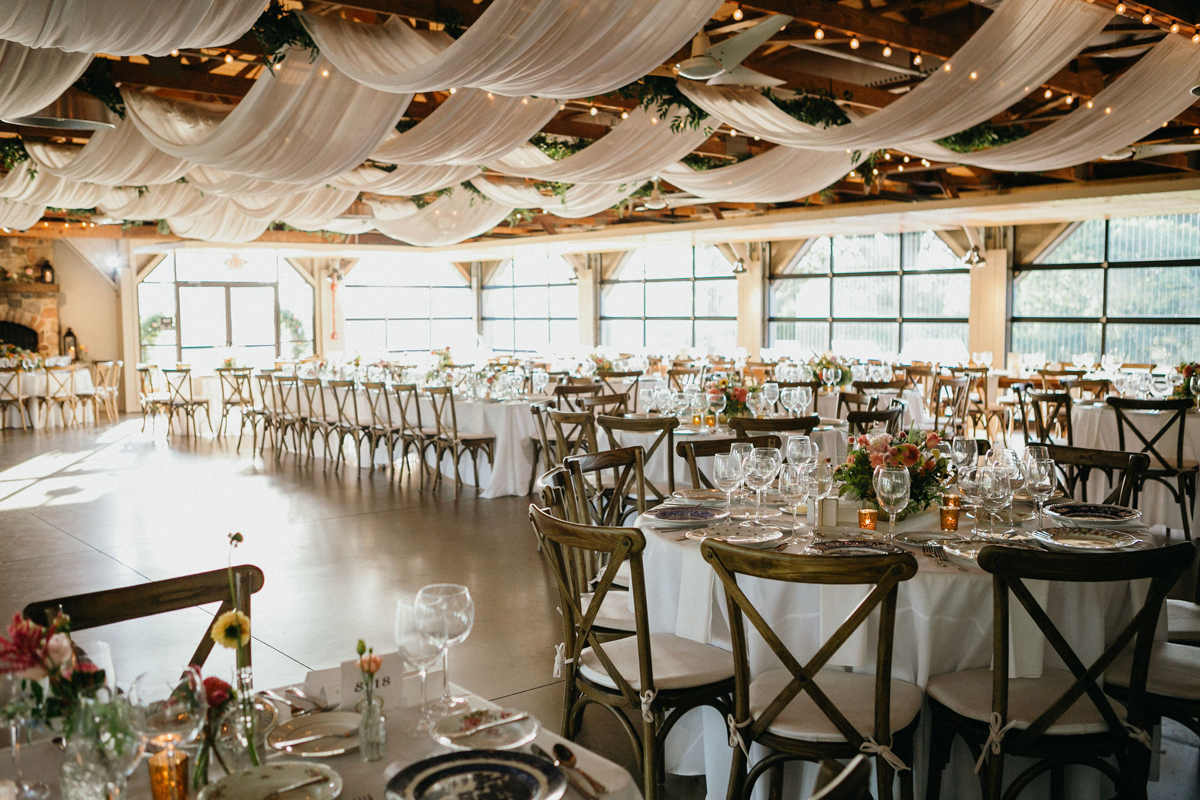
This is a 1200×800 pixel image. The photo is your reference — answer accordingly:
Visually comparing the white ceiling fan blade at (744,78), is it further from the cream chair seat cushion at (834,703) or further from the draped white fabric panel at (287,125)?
the cream chair seat cushion at (834,703)

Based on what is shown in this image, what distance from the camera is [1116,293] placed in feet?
42.5

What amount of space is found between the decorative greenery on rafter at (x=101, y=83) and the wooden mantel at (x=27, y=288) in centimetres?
1107

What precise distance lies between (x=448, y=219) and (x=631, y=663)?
33.1 feet

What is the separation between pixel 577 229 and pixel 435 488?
331 inches

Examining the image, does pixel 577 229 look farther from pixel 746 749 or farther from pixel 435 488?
pixel 746 749

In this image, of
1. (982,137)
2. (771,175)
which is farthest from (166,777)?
(771,175)

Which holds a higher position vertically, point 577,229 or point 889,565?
point 577,229

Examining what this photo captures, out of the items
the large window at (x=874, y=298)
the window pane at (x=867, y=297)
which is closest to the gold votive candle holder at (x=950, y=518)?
the large window at (x=874, y=298)

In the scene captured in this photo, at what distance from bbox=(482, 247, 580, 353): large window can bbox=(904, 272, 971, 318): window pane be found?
7.55 metres

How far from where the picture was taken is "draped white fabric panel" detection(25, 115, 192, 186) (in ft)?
26.0

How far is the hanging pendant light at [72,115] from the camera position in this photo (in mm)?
5973

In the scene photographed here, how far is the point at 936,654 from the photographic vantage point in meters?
2.85

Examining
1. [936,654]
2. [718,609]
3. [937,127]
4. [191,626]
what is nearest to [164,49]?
[191,626]

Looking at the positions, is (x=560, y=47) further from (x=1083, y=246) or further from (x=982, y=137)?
(x=1083, y=246)
